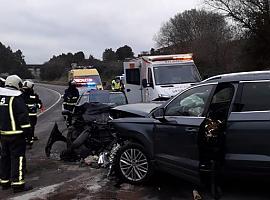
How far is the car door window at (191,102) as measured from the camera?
6.70 meters

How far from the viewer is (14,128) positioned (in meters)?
7.60

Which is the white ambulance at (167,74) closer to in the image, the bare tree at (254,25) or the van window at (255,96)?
the van window at (255,96)

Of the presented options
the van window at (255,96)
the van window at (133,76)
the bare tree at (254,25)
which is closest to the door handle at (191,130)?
the van window at (255,96)

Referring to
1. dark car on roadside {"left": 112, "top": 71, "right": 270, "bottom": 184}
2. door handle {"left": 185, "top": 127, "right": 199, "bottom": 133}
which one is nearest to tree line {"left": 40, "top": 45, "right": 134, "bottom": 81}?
dark car on roadside {"left": 112, "top": 71, "right": 270, "bottom": 184}

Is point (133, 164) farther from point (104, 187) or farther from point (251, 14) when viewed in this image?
point (251, 14)

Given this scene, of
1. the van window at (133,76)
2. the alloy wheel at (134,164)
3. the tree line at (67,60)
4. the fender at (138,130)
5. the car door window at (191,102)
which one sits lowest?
the alloy wheel at (134,164)

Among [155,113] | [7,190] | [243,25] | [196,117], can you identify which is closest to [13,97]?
[7,190]

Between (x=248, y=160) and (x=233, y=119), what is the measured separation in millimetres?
563

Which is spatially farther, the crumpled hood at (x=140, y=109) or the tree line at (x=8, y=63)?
the tree line at (x=8, y=63)

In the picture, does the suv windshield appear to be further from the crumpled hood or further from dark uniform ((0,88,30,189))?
dark uniform ((0,88,30,189))

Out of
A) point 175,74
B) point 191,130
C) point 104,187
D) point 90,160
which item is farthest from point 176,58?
point 191,130

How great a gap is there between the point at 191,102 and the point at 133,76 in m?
13.2

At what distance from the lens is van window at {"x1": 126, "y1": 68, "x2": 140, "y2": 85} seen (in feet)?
63.3

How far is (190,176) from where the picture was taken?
6602 mm
